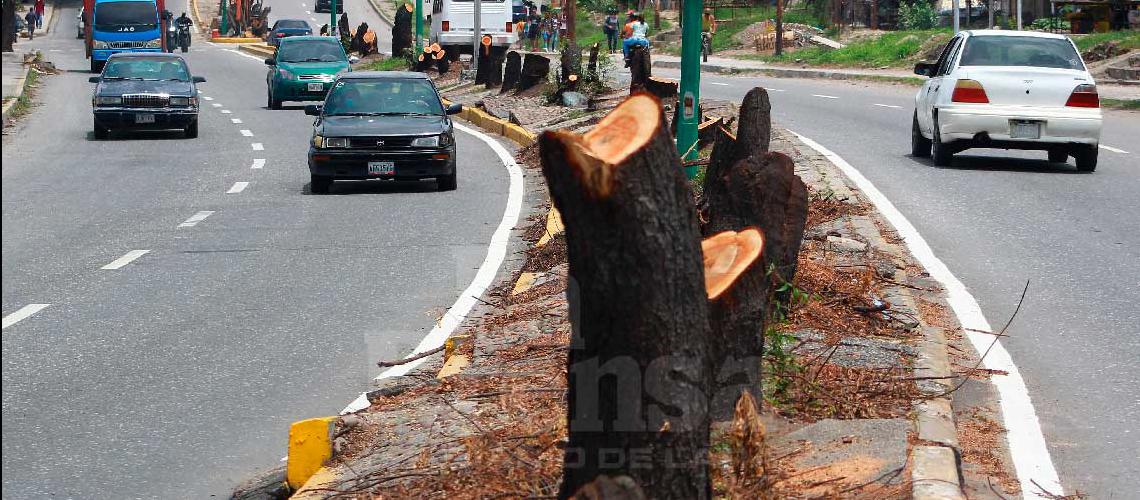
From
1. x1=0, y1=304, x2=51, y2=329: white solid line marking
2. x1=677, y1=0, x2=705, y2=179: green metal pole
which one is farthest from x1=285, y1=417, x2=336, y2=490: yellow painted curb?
x1=677, y1=0, x2=705, y2=179: green metal pole

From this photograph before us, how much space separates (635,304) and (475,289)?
7158 mm

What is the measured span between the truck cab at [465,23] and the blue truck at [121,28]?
9.60 m

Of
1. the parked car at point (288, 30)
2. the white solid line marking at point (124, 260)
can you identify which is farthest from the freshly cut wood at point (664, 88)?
the parked car at point (288, 30)

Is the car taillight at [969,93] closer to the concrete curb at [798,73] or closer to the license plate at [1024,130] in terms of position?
the license plate at [1024,130]

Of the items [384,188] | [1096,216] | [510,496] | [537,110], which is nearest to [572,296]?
[510,496]

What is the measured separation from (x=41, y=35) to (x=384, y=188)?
6888cm

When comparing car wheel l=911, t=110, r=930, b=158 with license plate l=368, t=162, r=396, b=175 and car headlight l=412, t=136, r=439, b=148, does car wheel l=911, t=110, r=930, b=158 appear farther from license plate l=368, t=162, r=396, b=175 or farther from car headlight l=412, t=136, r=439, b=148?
license plate l=368, t=162, r=396, b=175

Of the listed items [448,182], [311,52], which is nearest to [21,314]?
[448,182]

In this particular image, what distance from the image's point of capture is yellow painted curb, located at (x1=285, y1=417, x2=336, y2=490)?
20.9 feet

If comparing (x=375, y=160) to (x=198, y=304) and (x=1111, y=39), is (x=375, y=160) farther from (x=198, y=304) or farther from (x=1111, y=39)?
(x=1111, y=39)

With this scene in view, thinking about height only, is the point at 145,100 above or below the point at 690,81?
below

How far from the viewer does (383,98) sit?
1956 cm

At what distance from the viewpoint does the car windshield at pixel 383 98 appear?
19.3 meters

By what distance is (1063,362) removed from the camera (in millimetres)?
8641
